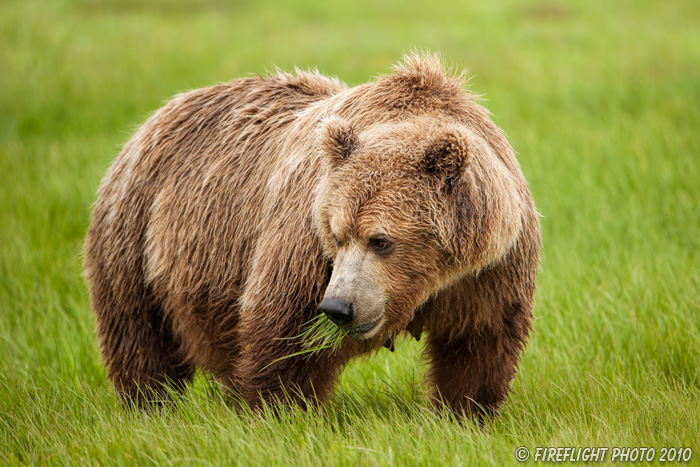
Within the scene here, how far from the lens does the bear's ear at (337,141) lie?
134 inches

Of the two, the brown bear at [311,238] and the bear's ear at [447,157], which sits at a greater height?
the bear's ear at [447,157]

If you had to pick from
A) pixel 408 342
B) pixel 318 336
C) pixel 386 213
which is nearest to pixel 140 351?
pixel 318 336

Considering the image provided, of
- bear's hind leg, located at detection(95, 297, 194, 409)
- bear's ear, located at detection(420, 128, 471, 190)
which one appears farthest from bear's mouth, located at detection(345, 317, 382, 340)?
bear's hind leg, located at detection(95, 297, 194, 409)

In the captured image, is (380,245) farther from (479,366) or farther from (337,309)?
(479,366)

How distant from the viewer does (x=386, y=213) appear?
3270mm

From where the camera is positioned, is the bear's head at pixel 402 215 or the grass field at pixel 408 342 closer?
the bear's head at pixel 402 215

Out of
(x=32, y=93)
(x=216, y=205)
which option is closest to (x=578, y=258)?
(x=216, y=205)

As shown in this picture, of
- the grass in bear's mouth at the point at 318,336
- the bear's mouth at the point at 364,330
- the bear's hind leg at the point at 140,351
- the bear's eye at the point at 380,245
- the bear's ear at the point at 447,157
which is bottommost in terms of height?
the bear's hind leg at the point at 140,351

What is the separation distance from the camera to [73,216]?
309 inches

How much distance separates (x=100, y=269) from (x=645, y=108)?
7873 mm

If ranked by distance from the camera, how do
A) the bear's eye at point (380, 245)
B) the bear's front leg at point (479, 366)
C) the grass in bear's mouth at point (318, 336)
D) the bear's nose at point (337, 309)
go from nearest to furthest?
the bear's nose at point (337, 309)
the bear's eye at point (380, 245)
the grass in bear's mouth at point (318, 336)
the bear's front leg at point (479, 366)

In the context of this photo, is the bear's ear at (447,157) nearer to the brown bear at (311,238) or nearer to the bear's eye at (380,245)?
the brown bear at (311,238)

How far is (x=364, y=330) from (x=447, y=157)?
2.77 ft

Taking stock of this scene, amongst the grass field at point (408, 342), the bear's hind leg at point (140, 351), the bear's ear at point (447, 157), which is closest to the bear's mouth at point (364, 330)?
the grass field at point (408, 342)
